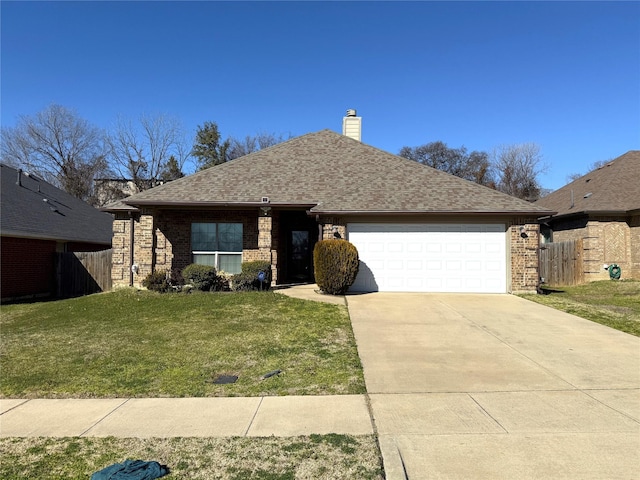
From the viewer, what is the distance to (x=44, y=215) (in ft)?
59.1

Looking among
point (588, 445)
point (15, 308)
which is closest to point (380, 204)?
point (588, 445)

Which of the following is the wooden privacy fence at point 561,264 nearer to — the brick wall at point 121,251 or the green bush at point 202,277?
the green bush at point 202,277

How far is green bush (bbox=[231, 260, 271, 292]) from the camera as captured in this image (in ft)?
43.9

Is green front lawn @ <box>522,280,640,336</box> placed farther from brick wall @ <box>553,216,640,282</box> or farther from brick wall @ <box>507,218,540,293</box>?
brick wall @ <box>553,216,640,282</box>

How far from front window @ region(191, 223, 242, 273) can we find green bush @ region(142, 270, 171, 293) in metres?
1.62

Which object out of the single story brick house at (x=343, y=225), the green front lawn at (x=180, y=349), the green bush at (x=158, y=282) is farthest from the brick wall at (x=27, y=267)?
the green bush at (x=158, y=282)

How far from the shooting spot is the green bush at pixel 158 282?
13.5 metres

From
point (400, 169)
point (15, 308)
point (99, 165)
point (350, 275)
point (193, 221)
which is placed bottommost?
point (15, 308)

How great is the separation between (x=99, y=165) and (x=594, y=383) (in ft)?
136

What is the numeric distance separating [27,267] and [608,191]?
25.6 metres

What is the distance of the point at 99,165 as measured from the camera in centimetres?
3797

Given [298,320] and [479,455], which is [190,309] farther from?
[479,455]

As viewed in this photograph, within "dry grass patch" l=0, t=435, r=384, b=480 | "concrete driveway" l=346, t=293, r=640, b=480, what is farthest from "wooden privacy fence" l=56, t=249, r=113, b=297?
"dry grass patch" l=0, t=435, r=384, b=480

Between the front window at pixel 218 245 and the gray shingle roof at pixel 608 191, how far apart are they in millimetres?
15409
